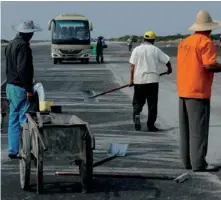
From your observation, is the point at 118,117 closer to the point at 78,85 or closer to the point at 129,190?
the point at 129,190

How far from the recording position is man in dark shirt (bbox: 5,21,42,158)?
8617 mm

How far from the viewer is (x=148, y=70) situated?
453 inches

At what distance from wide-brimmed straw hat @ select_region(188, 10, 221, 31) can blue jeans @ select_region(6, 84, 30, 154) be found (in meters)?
2.33

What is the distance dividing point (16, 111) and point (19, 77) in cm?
52

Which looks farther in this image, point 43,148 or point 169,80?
point 169,80

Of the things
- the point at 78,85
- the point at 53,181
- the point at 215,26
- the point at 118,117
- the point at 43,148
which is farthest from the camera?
the point at 78,85

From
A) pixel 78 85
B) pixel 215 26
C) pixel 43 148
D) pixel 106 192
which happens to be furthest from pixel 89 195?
pixel 78 85

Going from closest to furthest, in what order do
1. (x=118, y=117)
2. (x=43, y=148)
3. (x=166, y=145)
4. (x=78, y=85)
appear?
(x=43, y=148), (x=166, y=145), (x=118, y=117), (x=78, y=85)

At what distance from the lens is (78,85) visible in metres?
23.6

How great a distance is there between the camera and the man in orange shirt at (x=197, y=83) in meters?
8.16

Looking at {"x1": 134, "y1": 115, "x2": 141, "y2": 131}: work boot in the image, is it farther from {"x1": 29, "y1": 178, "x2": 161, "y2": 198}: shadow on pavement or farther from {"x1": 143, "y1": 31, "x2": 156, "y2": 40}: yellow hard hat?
{"x1": 29, "y1": 178, "x2": 161, "y2": 198}: shadow on pavement

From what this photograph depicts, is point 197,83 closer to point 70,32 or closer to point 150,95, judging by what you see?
point 150,95

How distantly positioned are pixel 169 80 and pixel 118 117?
11.6 metres

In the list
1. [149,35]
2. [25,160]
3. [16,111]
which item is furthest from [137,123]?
[25,160]
